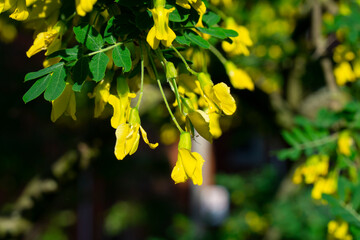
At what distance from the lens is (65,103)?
27.0 inches

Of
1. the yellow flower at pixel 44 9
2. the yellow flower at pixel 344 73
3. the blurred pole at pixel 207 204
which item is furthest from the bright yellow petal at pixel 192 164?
the blurred pole at pixel 207 204

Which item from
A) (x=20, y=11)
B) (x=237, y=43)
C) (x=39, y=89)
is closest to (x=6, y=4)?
(x=20, y=11)

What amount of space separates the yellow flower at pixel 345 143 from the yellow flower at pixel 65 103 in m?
0.85

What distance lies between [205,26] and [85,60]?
22cm

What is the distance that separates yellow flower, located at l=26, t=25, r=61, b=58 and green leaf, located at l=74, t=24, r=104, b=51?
5 cm

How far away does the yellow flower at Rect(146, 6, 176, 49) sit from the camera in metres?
0.62

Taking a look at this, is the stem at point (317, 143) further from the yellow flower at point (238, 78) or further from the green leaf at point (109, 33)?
the green leaf at point (109, 33)

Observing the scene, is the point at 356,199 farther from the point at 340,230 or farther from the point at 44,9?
the point at 44,9

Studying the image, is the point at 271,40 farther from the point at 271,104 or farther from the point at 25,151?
the point at 25,151

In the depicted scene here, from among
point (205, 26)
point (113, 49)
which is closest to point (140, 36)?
point (113, 49)

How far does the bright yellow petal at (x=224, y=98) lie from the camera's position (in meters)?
0.66

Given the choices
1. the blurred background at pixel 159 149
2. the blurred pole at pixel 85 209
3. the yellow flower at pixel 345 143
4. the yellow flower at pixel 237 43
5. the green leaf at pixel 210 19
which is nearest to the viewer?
the green leaf at pixel 210 19

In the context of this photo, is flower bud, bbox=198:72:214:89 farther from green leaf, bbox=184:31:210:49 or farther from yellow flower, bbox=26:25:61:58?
yellow flower, bbox=26:25:61:58

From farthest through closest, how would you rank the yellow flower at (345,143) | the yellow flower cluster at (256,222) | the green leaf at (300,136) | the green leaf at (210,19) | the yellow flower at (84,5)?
the yellow flower cluster at (256,222) → the green leaf at (300,136) → the yellow flower at (345,143) → the green leaf at (210,19) → the yellow flower at (84,5)
